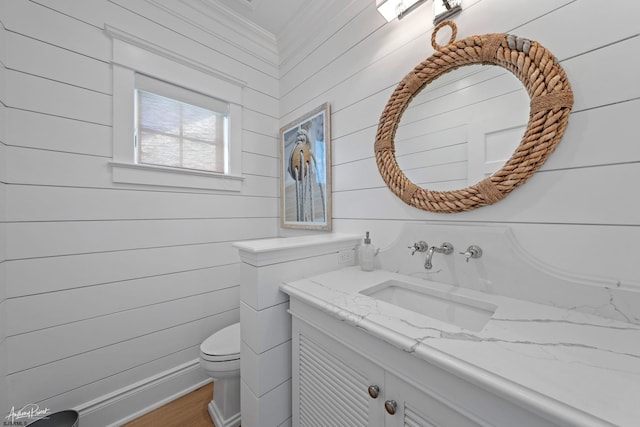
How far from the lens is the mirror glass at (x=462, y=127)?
2.85 feet

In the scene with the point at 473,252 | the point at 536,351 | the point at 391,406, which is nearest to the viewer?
the point at 536,351

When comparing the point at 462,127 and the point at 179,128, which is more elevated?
the point at 179,128

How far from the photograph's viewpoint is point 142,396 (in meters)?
1.38

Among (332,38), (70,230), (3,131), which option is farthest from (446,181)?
(3,131)

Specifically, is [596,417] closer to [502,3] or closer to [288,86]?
[502,3]

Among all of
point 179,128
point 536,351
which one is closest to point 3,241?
point 179,128

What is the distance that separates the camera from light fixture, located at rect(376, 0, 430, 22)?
3.60 ft

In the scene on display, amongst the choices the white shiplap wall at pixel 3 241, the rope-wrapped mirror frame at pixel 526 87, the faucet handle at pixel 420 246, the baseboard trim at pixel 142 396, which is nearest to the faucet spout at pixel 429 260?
the faucet handle at pixel 420 246

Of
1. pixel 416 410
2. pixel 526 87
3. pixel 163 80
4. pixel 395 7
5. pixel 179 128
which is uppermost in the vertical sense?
pixel 395 7

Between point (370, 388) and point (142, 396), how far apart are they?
5.03ft

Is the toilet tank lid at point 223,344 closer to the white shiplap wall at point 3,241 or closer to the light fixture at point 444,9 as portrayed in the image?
the white shiplap wall at point 3,241

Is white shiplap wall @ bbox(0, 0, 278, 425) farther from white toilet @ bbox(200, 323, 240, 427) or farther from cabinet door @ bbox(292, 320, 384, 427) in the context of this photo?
cabinet door @ bbox(292, 320, 384, 427)

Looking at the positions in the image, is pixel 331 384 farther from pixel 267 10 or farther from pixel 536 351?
pixel 267 10

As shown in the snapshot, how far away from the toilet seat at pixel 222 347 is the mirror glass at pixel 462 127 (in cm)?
137
